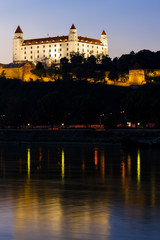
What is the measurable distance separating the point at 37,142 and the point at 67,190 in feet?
197

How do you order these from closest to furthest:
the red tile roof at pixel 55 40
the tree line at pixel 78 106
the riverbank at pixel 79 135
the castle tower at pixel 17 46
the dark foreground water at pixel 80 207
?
the dark foreground water at pixel 80 207
the riverbank at pixel 79 135
the tree line at pixel 78 106
the red tile roof at pixel 55 40
the castle tower at pixel 17 46

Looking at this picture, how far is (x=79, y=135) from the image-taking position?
77.5 metres

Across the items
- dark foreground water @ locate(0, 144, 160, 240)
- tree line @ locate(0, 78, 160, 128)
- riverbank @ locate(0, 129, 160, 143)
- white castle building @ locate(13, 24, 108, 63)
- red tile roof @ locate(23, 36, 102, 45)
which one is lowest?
dark foreground water @ locate(0, 144, 160, 240)

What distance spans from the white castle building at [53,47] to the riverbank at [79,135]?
10569cm

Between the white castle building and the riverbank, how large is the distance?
10569 cm

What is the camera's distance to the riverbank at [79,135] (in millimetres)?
70938

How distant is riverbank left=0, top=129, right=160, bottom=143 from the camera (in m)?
70.9

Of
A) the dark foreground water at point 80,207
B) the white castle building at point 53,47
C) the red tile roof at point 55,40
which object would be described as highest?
the red tile roof at point 55,40

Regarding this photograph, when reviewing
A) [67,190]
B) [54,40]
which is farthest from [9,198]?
[54,40]

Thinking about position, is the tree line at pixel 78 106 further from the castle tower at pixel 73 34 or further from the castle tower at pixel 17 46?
the castle tower at pixel 17 46

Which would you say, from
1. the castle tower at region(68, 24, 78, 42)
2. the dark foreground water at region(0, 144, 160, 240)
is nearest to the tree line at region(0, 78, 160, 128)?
the castle tower at region(68, 24, 78, 42)

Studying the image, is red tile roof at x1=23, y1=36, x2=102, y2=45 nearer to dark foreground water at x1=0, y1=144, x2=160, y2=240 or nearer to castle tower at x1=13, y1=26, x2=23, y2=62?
castle tower at x1=13, y1=26, x2=23, y2=62

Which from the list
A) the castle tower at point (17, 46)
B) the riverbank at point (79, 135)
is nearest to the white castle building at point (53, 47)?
the castle tower at point (17, 46)

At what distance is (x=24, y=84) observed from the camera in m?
150
